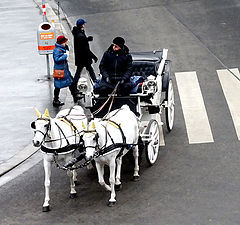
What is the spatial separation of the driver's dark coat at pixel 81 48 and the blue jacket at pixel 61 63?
60 cm

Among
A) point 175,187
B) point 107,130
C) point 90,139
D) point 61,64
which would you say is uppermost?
point 90,139

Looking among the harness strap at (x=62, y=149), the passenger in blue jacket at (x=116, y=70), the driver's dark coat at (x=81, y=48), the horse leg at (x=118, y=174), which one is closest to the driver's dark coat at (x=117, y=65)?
the passenger in blue jacket at (x=116, y=70)

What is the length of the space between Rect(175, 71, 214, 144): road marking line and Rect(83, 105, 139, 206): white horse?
258 cm

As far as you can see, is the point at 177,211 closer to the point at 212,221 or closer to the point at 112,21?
the point at 212,221

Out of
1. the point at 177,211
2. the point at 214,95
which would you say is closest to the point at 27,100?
the point at 214,95

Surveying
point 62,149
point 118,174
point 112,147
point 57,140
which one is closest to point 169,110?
point 118,174

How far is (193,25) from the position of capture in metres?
24.6

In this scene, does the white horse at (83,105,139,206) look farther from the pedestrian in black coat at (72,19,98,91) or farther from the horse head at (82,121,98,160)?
the pedestrian in black coat at (72,19,98,91)

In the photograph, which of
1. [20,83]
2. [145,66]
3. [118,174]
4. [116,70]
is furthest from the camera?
[20,83]

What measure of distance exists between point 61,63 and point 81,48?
31.5 inches

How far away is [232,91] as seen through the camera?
733 inches

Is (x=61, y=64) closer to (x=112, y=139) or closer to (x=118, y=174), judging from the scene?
(x=118, y=174)

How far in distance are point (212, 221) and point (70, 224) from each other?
96.1 inches

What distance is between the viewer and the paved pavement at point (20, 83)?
1627 centimetres
